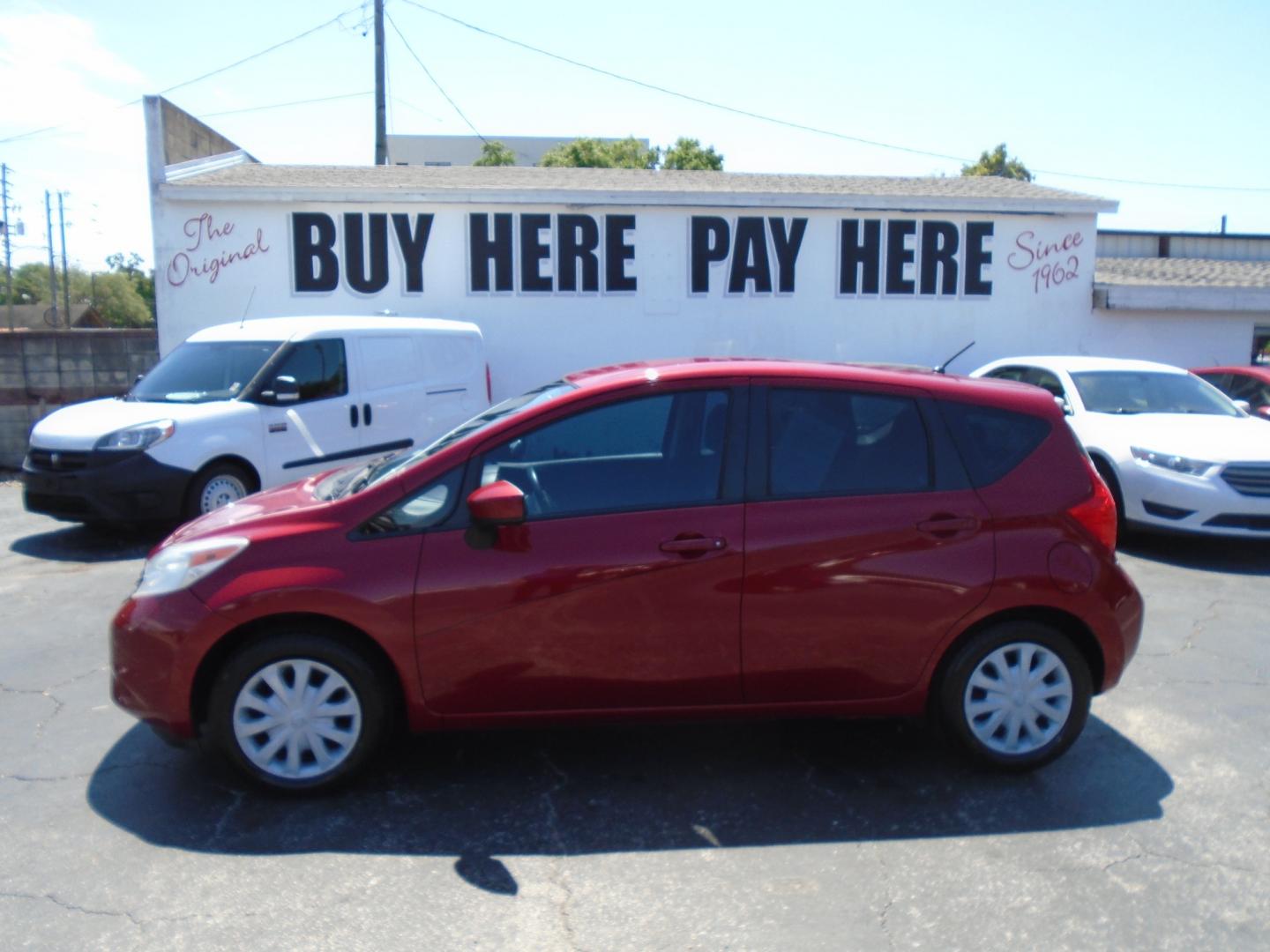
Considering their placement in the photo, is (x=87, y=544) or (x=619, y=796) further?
(x=87, y=544)

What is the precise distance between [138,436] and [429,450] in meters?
5.04

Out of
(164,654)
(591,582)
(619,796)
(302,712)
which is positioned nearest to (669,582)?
(591,582)

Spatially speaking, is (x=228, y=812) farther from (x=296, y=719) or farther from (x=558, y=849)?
(x=558, y=849)

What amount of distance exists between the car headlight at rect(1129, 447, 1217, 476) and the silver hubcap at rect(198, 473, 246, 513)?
7209mm

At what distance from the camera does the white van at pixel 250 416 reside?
320 inches

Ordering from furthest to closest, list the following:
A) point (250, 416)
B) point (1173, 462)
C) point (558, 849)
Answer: point (250, 416)
point (1173, 462)
point (558, 849)

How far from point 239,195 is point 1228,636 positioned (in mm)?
11932

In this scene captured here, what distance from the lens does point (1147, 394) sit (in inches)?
364

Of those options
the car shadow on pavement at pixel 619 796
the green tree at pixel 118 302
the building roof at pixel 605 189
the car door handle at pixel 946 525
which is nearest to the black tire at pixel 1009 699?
the car shadow on pavement at pixel 619 796

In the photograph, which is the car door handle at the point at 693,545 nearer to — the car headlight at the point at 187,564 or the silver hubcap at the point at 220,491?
the car headlight at the point at 187,564

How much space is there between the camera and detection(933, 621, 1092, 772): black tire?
13.4 feet

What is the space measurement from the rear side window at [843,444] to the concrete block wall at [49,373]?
11134 mm

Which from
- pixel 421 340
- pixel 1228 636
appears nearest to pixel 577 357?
pixel 421 340

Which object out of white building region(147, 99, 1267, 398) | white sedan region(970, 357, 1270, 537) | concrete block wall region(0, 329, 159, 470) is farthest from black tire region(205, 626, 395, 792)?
concrete block wall region(0, 329, 159, 470)
